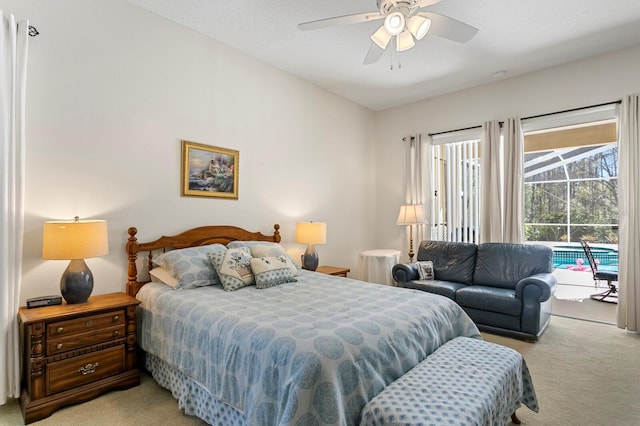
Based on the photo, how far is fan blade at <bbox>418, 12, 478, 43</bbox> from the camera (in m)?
2.24

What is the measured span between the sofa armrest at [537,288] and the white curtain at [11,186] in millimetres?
4223

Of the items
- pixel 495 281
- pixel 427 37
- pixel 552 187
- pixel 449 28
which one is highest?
pixel 427 37

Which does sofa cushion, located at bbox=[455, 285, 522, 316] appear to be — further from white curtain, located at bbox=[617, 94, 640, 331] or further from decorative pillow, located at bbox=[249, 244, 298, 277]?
decorative pillow, located at bbox=[249, 244, 298, 277]

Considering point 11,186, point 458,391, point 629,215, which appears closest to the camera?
point 458,391

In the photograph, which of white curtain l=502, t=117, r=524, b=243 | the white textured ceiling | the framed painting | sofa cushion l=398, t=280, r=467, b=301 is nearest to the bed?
the framed painting

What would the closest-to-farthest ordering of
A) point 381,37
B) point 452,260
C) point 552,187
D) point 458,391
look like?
point 458,391 < point 381,37 < point 452,260 < point 552,187

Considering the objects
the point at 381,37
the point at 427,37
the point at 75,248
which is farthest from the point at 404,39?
the point at 75,248

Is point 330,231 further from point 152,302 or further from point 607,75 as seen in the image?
point 607,75

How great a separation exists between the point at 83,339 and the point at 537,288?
388 cm

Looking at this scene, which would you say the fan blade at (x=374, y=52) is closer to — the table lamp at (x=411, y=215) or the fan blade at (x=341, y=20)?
the fan blade at (x=341, y=20)

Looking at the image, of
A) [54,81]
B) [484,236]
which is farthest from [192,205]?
[484,236]

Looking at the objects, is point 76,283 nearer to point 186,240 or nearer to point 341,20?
point 186,240

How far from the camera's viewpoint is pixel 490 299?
351 centimetres

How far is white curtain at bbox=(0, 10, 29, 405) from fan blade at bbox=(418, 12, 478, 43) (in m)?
2.77
